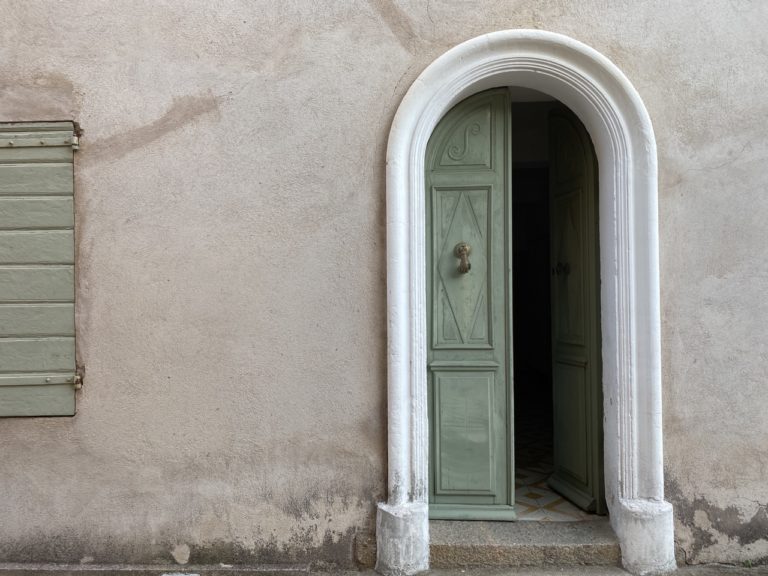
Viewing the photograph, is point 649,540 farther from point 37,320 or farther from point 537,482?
point 37,320

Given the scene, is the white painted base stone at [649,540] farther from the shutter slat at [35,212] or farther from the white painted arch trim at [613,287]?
the shutter slat at [35,212]

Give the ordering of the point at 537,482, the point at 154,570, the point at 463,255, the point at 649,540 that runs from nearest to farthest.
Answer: the point at 649,540
the point at 154,570
the point at 463,255
the point at 537,482

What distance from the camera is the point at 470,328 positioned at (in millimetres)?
3564

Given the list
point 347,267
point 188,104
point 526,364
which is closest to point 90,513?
point 347,267

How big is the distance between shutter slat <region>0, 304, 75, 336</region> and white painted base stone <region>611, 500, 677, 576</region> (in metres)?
3.34

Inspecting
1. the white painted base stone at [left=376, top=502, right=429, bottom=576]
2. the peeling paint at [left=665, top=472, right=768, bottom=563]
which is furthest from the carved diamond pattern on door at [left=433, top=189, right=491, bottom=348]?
the peeling paint at [left=665, top=472, right=768, bottom=563]

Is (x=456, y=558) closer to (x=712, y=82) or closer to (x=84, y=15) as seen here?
(x=712, y=82)

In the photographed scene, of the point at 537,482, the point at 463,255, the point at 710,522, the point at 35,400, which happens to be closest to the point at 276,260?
the point at 463,255

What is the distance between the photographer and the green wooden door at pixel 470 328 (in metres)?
3.54

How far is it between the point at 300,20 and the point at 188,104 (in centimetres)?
81

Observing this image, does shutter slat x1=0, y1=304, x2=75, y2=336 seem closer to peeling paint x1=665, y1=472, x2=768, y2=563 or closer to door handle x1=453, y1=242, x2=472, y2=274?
door handle x1=453, y1=242, x2=472, y2=274

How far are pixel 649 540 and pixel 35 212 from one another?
3904mm

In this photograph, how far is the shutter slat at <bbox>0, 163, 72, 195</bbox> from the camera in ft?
11.1

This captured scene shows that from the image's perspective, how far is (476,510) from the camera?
3.53 m
